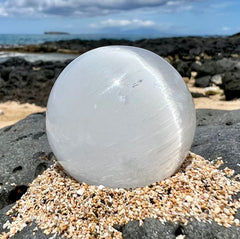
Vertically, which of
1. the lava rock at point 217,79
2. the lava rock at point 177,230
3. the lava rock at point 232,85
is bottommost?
the lava rock at point 217,79

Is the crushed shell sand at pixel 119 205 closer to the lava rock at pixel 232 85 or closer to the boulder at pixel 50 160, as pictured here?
the boulder at pixel 50 160

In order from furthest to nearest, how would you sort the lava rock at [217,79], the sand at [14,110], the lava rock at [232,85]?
the lava rock at [217,79]
the lava rock at [232,85]
the sand at [14,110]

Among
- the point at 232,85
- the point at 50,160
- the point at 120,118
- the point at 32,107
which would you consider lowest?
the point at 32,107

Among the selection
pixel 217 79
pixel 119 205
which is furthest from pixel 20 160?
pixel 217 79

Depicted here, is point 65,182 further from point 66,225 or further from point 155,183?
point 155,183

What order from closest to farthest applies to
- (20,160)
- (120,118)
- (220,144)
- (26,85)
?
1. (120,118)
2. (220,144)
3. (20,160)
4. (26,85)

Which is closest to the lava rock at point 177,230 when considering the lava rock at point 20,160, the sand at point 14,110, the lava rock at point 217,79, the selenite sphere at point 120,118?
the selenite sphere at point 120,118

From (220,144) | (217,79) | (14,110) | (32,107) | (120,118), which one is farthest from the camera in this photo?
(217,79)

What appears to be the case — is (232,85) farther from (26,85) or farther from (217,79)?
(26,85)
